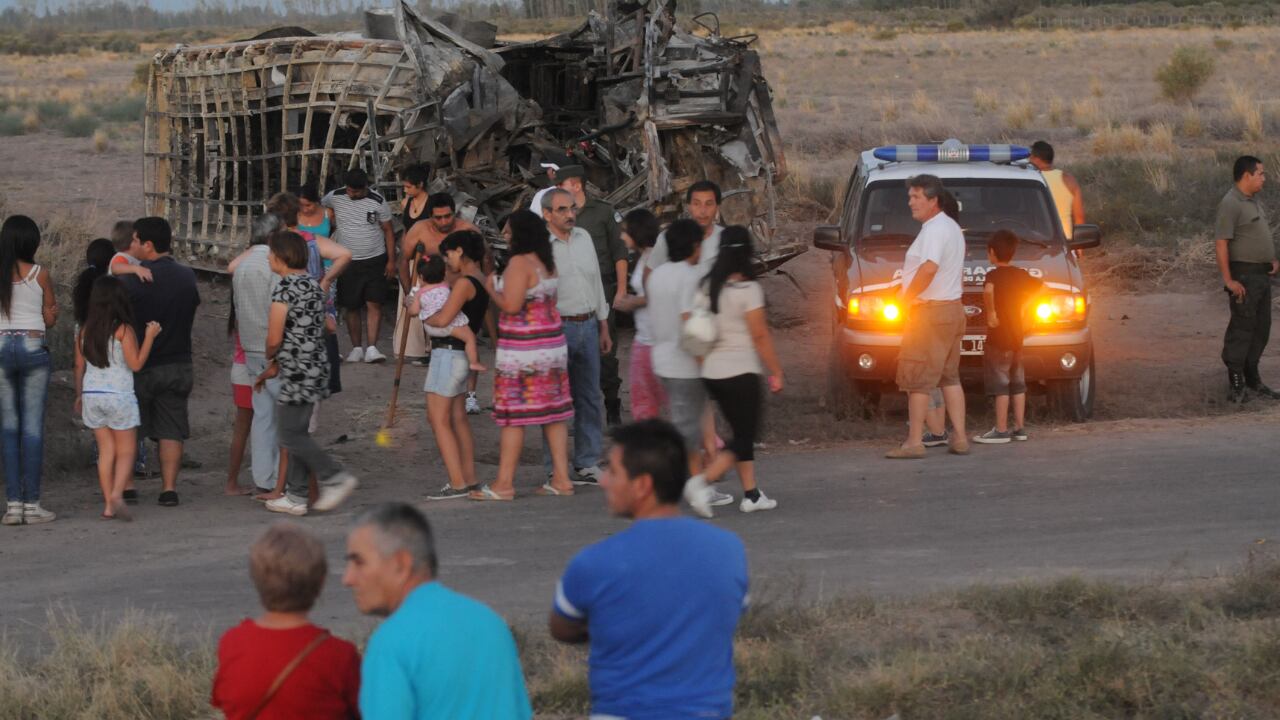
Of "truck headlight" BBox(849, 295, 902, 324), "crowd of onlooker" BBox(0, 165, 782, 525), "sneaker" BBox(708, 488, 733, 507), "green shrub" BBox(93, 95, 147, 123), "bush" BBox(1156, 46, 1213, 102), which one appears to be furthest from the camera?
"green shrub" BBox(93, 95, 147, 123)

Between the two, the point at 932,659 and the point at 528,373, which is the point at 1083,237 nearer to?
the point at 528,373

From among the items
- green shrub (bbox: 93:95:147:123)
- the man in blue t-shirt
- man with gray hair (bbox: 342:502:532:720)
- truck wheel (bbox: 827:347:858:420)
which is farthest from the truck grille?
green shrub (bbox: 93:95:147:123)

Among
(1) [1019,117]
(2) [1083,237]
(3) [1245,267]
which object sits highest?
(1) [1019,117]

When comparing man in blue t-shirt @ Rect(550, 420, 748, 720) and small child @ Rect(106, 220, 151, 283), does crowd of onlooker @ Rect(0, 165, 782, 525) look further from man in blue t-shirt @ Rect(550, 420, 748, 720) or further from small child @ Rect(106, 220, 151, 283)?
man in blue t-shirt @ Rect(550, 420, 748, 720)

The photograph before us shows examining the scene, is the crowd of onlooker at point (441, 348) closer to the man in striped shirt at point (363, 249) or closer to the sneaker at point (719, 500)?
the sneaker at point (719, 500)

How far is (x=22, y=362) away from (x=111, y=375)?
0.54 m

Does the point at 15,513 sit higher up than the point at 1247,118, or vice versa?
the point at 1247,118

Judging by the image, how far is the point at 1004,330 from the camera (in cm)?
1048

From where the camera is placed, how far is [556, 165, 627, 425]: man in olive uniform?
33.6 feet

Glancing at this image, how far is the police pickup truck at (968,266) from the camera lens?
36.7 ft

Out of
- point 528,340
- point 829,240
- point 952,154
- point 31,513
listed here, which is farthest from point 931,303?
point 31,513

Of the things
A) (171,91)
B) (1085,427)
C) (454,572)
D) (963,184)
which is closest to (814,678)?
(454,572)

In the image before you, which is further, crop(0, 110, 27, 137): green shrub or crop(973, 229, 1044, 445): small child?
crop(0, 110, 27, 137): green shrub

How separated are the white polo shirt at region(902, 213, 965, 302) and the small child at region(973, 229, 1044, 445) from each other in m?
0.66
